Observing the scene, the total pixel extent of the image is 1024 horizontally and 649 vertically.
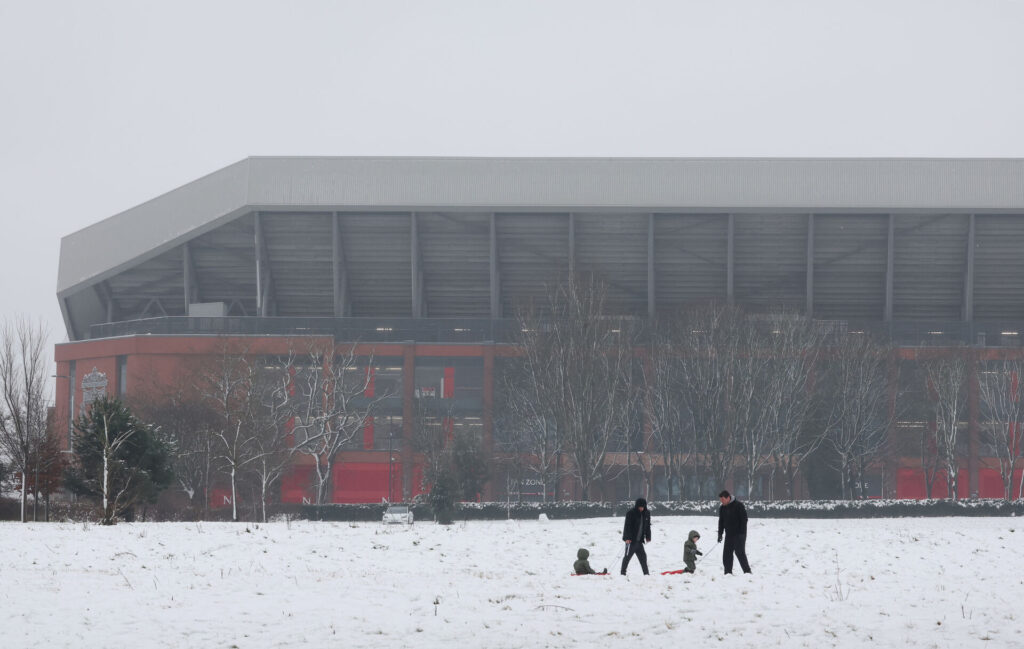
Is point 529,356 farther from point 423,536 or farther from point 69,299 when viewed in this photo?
point 69,299

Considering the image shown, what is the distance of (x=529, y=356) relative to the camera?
57500mm

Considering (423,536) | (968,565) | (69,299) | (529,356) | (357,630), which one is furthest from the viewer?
(69,299)

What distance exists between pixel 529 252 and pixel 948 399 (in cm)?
2551

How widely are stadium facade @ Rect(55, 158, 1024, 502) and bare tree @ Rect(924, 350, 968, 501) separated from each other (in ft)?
11.6

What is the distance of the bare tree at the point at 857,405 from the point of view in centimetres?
5625

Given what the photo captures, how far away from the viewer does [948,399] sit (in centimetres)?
5912

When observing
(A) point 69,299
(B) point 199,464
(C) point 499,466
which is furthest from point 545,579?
(A) point 69,299

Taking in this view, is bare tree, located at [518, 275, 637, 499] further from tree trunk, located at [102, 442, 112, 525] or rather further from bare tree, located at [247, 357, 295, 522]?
tree trunk, located at [102, 442, 112, 525]

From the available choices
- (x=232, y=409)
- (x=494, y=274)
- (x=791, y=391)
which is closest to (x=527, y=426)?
(x=494, y=274)

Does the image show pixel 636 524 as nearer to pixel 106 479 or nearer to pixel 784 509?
pixel 106 479

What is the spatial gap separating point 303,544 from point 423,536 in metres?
5.43

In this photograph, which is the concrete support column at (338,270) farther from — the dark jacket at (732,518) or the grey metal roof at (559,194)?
the dark jacket at (732,518)

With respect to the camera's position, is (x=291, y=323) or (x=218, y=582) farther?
(x=291, y=323)

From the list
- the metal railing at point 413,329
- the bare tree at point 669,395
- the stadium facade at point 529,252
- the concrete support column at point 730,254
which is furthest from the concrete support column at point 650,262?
the metal railing at point 413,329
